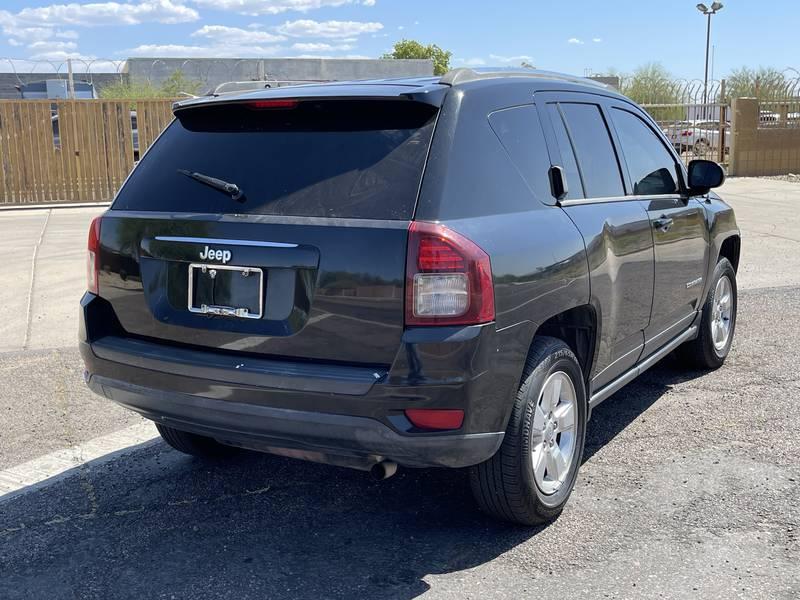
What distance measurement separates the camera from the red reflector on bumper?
3115mm

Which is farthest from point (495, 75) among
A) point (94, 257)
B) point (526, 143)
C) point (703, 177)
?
point (703, 177)

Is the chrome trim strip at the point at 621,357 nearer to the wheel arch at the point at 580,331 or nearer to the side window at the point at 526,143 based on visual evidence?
the wheel arch at the point at 580,331

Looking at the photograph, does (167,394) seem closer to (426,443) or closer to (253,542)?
(253,542)

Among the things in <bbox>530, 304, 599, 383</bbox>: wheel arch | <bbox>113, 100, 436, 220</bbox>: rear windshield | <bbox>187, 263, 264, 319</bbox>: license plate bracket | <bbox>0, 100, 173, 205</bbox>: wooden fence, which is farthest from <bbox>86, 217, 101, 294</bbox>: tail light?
<bbox>0, 100, 173, 205</bbox>: wooden fence

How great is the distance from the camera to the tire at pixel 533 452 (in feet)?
11.4

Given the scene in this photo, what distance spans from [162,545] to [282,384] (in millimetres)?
1048

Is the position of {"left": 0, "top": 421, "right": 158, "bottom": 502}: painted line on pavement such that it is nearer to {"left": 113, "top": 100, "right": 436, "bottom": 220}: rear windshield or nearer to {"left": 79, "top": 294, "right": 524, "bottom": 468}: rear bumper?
{"left": 79, "top": 294, "right": 524, "bottom": 468}: rear bumper

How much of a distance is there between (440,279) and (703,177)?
2.94 meters

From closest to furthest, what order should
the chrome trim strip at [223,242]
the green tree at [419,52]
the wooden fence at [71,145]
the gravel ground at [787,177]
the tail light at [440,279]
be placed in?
the tail light at [440,279] → the chrome trim strip at [223,242] → the wooden fence at [71,145] → the gravel ground at [787,177] → the green tree at [419,52]

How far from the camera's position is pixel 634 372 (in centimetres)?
473

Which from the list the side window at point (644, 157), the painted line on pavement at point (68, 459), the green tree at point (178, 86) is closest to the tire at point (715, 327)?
the side window at point (644, 157)

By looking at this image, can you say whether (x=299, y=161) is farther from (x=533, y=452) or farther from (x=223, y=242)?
(x=533, y=452)

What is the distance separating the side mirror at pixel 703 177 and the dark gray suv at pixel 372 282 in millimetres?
1462

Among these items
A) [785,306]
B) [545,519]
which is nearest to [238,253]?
[545,519]
